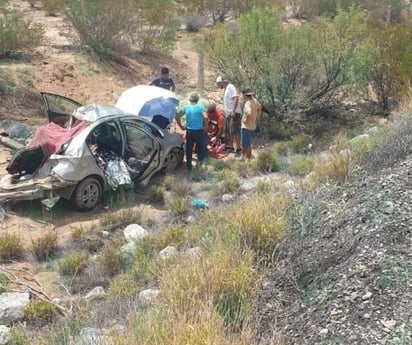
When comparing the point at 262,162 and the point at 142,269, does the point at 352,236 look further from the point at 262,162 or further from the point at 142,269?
the point at 262,162

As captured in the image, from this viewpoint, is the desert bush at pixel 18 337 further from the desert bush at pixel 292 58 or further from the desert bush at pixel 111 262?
the desert bush at pixel 292 58

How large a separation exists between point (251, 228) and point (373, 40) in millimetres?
10465

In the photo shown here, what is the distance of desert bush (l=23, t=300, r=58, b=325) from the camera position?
5910 millimetres

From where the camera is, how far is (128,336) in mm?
3889

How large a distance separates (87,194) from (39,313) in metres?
3.58

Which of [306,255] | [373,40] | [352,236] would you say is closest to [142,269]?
[306,255]

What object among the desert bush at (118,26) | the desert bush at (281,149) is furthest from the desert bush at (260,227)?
the desert bush at (118,26)

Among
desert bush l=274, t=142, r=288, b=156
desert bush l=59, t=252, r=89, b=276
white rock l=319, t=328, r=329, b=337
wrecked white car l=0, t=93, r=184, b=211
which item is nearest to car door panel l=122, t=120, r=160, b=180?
wrecked white car l=0, t=93, r=184, b=211

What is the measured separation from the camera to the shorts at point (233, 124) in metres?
12.2

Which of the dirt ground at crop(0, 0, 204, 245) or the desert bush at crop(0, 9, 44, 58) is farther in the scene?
the desert bush at crop(0, 9, 44, 58)

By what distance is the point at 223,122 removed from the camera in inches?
488

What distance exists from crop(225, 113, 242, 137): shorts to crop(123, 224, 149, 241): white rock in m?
Answer: 4.26

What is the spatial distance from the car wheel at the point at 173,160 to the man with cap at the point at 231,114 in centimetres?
151

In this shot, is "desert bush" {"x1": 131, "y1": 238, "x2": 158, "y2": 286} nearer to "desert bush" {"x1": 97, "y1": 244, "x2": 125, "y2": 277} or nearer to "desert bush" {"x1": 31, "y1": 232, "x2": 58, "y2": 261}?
"desert bush" {"x1": 97, "y1": 244, "x2": 125, "y2": 277}
